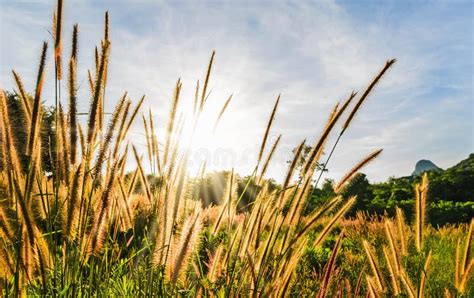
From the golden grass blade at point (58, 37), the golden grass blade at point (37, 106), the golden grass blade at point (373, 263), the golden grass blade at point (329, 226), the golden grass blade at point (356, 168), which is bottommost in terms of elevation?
the golden grass blade at point (373, 263)

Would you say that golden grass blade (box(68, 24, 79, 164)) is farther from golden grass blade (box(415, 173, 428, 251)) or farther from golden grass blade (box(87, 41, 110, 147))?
golden grass blade (box(415, 173, 428, 251))

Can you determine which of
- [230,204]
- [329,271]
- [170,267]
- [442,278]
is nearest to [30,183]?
[170,267]

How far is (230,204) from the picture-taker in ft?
7.16

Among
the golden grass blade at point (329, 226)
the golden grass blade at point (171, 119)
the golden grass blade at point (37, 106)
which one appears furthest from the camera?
the golden grass blade at point (171, 119)

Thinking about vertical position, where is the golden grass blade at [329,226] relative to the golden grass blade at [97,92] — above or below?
below

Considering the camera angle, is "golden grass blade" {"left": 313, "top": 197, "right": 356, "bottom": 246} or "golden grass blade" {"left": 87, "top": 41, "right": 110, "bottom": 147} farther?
"golden grass blade" {"left": 313, "top": 197, "right": 356, "bottom": 246}

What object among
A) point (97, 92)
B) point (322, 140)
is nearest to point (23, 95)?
point (97, 92)

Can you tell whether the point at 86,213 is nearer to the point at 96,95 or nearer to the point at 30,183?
the point at 30,183

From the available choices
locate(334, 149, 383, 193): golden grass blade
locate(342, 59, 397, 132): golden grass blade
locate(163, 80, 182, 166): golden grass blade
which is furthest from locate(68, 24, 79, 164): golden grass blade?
locate(334, 149, 383, 193): golden grass blade

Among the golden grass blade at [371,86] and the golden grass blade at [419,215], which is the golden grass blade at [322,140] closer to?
the golden grass blade at [371,86]

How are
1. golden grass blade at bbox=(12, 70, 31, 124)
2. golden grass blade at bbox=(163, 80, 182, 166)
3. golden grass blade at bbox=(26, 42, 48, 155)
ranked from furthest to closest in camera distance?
golden grass blade at bbox=(163, 80, 182, 166), golden grass blade at bbox=(12, 70, 31, 124), golden grass blade at bbox=(26, 42, 48, 155)

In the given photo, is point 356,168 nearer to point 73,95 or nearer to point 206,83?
point 206,83

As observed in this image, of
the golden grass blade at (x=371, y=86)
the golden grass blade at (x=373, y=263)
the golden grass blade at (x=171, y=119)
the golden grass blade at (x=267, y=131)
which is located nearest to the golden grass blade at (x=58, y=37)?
the golden grass blade at (x=171, y=119)

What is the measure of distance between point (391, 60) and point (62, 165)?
130cm
